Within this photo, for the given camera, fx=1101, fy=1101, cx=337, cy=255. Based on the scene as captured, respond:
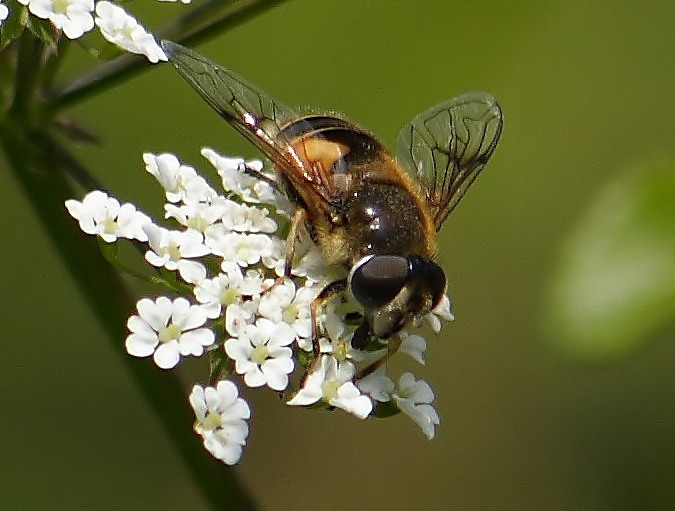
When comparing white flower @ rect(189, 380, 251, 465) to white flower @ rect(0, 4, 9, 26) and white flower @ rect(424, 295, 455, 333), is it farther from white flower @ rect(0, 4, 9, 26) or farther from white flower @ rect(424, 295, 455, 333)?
white flower @ rect(0, 4, 9, 26)

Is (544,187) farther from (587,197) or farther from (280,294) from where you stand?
(280,294)

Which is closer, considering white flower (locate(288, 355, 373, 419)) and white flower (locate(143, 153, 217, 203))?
white flower (locate(288, 355, 373, 419))

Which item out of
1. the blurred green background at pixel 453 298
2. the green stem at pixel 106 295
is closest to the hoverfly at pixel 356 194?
the green stem at pixel 106 295

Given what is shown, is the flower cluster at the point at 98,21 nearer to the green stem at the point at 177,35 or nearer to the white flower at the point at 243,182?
the green stem at the point at 177,35

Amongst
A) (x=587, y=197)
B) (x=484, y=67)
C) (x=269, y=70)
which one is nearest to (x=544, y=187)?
(x=587, y=197)

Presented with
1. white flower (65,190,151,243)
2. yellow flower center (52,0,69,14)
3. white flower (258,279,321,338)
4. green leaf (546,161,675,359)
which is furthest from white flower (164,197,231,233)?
green leaf (546,161,675,359)

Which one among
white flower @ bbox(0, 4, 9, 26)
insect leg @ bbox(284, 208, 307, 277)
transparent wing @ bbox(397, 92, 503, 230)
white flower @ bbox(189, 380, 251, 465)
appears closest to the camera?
white flower @ bbox(189, 380, 251, 465)

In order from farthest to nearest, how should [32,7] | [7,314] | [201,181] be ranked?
[7,314] < [201,181] < [32,7]
